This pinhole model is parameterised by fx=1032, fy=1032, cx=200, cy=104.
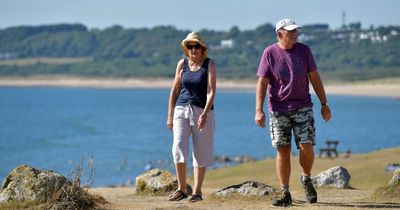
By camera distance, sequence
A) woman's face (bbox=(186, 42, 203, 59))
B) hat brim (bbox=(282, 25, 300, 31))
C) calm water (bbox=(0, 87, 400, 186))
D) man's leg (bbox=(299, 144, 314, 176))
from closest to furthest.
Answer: hat brim (bbox=(282, 25, 300, 31)) < man's leg (bbox=(299, 144, 314, 176)) < woman's face (bbox=(186, 42, 203, 59)) < calm water (bbox=(0, 87, 400, 186))

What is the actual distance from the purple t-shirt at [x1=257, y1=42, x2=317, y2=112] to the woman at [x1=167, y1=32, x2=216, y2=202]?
0.89 meters

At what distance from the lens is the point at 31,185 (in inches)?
475

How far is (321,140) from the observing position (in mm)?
67438

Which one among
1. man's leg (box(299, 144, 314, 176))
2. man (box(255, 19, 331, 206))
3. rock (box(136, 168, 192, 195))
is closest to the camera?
man (box(255, 19, 331, 206))

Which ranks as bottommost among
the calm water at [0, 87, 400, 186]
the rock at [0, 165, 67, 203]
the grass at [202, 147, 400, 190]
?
the calm water at [0, 87, 400, 186]

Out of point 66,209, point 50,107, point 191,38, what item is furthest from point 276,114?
point 50,107

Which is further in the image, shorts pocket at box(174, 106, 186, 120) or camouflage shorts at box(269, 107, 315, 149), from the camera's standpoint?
shorts pocket at box(174, 106, 186, 120)

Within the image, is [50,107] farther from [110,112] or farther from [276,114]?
[276,114]

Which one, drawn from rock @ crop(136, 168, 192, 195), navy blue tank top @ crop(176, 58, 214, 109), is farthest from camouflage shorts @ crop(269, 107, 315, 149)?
rock @ crop(136, 168, 192, 195)

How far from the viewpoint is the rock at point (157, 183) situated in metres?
14.5

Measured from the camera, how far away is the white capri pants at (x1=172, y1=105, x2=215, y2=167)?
12.4m

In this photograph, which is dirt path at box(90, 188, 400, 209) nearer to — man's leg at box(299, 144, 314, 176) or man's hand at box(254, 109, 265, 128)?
man's leg at box(299, 144, 314, 176)

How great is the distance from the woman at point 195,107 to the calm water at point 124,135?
15773mm

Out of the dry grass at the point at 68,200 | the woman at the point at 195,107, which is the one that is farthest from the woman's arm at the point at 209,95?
the dry grass at the point at 68,200
